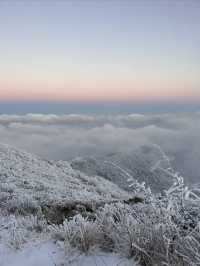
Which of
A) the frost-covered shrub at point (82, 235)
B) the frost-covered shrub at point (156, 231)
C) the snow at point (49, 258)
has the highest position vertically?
the frost-covered shrub at point (156, 231)

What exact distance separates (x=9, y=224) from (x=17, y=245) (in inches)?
41.6

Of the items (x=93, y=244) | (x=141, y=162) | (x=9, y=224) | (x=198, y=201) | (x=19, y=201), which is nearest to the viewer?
(x=198, y=201)

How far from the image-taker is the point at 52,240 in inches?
170

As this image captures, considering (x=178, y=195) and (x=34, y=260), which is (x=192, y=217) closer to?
(x=178, y=195)

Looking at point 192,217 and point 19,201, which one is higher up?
point 192,217

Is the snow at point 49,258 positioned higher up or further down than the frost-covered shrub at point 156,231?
further down

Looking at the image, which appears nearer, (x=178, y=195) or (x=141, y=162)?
(x=178, y=195)

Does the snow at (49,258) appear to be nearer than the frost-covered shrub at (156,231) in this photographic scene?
No

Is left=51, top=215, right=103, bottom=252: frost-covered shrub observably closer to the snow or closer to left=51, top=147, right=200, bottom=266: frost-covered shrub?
left=51, top=147, right=200, bottom=266: frost-covered shrub

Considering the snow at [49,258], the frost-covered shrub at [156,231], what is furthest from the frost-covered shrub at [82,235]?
the snow at [49,258]

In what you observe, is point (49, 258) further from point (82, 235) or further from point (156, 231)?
point (156, 231)

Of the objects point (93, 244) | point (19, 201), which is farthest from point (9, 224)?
point (19, 201)

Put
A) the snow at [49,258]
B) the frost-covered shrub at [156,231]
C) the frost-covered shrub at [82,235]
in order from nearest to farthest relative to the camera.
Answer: the frost-covered shrub at [156,231] < the snow at [49,258] < the frost-covered shrub at [82,235]

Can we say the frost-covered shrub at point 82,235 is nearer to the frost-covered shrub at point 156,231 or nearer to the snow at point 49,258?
the frost-covered shrub at point 156,231
